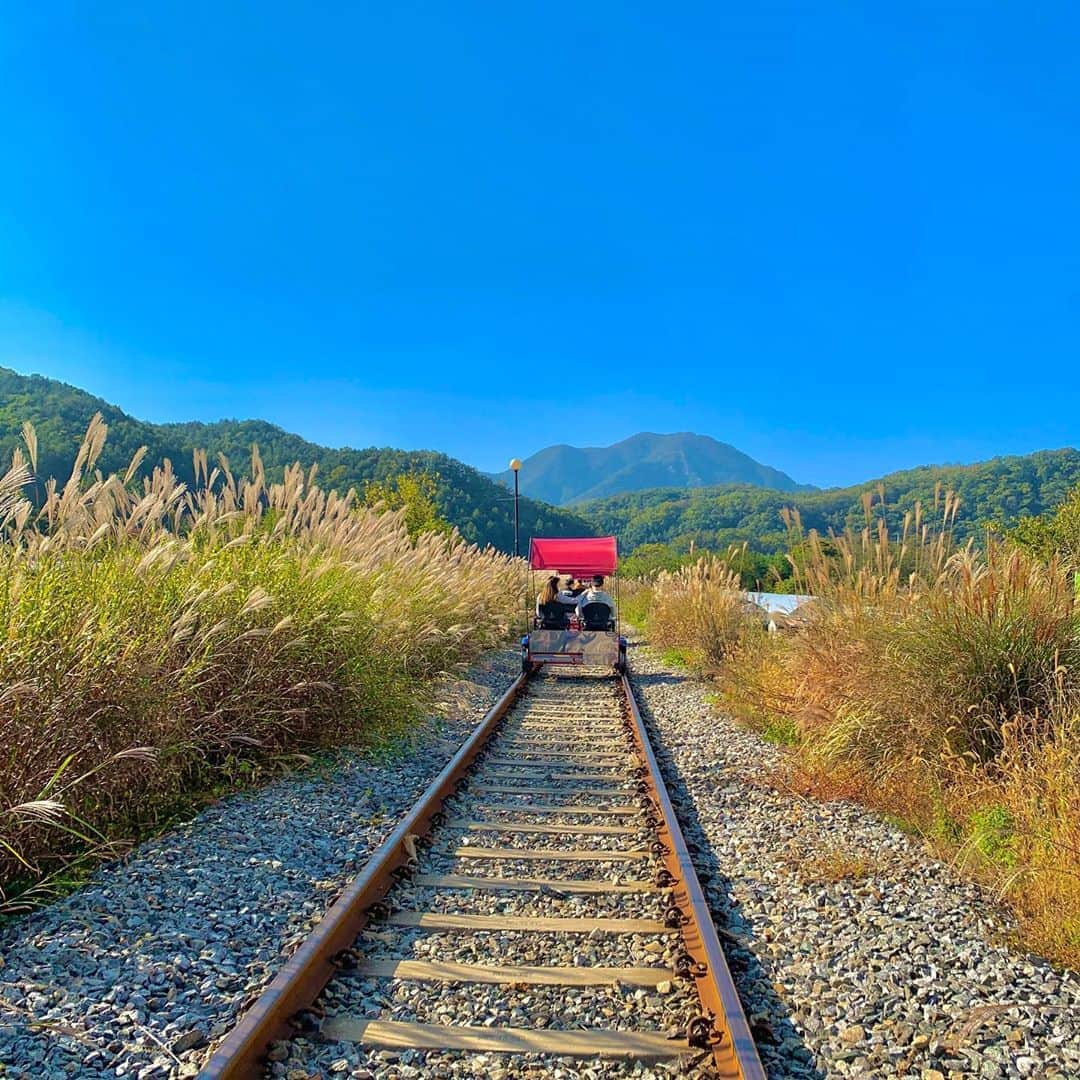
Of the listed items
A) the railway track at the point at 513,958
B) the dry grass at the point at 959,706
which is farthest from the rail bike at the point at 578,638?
A: the railway track at the point at 513,958

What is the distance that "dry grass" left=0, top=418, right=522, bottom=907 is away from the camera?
3789 millimetres

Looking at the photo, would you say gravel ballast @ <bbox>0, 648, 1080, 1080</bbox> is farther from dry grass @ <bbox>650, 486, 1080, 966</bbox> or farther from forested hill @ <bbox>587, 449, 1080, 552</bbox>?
forested hill @ <bbox>587, 449, 1080, 552</bbox>

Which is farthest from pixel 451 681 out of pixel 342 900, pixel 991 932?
pixel 991 932

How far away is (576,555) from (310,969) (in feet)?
38.4

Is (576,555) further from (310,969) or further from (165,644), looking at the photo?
(310,969)

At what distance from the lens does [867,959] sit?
3324 mm

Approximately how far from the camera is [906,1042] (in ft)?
9.02

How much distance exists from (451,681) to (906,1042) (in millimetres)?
8344

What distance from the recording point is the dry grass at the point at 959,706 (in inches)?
149

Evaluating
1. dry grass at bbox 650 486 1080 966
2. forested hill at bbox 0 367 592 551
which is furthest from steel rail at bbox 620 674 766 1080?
forested hill at bbox 0 367 592 551

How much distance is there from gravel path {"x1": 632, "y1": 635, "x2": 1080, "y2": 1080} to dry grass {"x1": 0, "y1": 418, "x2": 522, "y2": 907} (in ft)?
9.37

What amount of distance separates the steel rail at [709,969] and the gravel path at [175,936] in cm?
165

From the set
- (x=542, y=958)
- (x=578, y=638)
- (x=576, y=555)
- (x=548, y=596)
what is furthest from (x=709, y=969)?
(x=576, y=555)

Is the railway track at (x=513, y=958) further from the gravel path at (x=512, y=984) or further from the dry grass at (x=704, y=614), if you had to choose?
the dry grass at (x=704, y=614)
